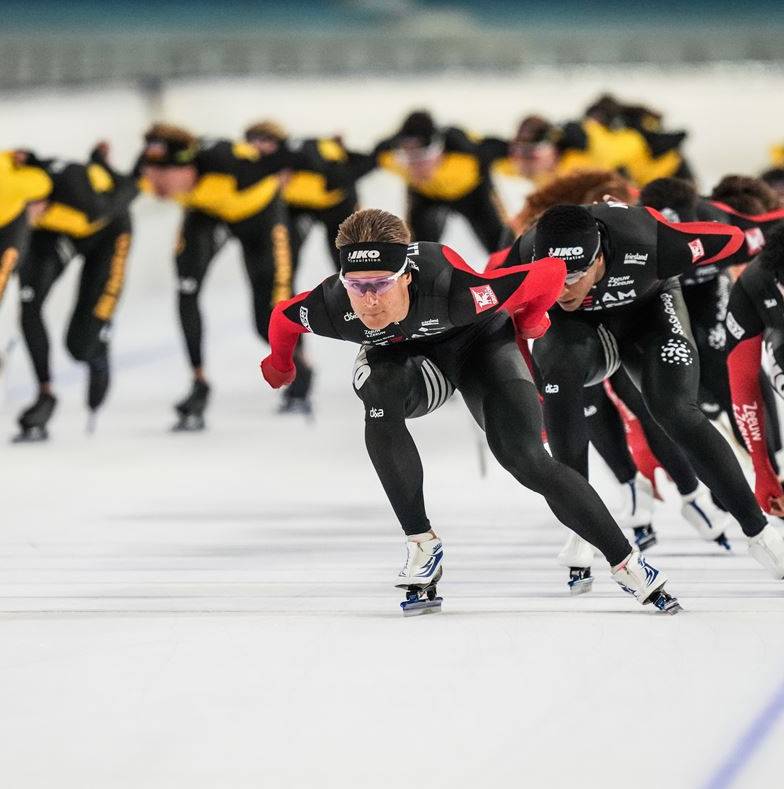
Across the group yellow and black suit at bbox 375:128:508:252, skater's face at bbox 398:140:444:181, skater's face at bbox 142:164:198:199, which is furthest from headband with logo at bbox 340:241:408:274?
yellow and black suit at bbox 375:128:508:252

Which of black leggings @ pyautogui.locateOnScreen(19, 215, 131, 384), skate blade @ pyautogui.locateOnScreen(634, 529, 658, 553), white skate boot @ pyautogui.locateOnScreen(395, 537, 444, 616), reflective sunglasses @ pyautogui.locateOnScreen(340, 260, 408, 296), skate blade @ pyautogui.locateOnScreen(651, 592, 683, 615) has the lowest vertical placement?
black leggings @ pyautogui.locateOnScreen(19, 215, 131, 384)

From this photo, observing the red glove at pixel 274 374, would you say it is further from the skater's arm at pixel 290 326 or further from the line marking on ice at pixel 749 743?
the line marking on ice at pixel 749 743

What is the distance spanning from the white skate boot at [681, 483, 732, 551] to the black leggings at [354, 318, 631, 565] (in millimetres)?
1118

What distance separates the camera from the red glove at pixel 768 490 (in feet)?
15.2

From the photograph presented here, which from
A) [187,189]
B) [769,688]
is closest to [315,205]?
[187,189]

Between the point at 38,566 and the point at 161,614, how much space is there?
998mm

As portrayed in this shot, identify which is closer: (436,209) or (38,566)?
(38,566)

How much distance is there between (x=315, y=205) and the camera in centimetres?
930

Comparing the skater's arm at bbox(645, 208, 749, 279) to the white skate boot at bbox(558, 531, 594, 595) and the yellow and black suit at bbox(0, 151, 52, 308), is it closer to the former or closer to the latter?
the white skate boot at bbox(558, 531, 594, 595)

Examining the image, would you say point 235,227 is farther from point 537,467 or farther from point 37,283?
point 537,467

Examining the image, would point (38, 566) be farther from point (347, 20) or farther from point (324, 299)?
→ point (347, 20)

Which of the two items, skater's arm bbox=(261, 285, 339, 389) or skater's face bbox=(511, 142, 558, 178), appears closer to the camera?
skater's arm bbox=(261, 285, 339, 389)

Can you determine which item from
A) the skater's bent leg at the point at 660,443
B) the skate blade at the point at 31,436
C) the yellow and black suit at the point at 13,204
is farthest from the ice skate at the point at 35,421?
the skater's bent leg at the point at 660,443

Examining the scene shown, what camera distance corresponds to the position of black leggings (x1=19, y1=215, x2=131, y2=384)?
7969 millimetres
